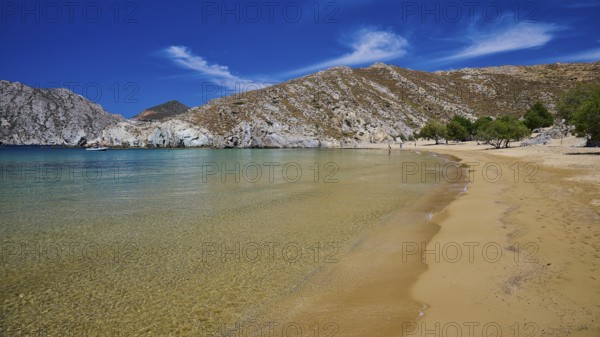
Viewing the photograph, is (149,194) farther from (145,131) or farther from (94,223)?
(145,131)

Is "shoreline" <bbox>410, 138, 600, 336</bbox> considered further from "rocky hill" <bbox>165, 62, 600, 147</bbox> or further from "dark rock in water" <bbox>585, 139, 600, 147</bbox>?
"rocky hill" <bbox>165, 62, 600, 147</bbox>

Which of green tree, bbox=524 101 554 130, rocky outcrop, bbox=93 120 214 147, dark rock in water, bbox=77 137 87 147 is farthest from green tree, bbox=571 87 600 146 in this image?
dark rock in water, bbox=77 137 87 147

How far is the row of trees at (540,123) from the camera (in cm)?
3825

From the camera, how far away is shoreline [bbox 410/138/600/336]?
565 centimetres

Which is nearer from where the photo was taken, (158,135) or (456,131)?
(456,131)

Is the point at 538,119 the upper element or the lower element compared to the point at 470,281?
upper

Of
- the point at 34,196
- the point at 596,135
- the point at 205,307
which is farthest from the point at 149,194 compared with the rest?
the point at 596,135

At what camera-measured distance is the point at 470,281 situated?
7492 mm

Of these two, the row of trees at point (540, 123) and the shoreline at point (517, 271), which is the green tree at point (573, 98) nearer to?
the row of trees at point (540, 123)

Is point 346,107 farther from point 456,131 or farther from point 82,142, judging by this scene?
point 82,142

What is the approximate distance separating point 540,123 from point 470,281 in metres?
105

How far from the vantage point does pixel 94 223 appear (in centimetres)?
1465

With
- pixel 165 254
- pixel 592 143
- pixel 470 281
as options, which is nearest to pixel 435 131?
pixel 592 143

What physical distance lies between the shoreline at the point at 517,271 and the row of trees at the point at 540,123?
31.9 m
